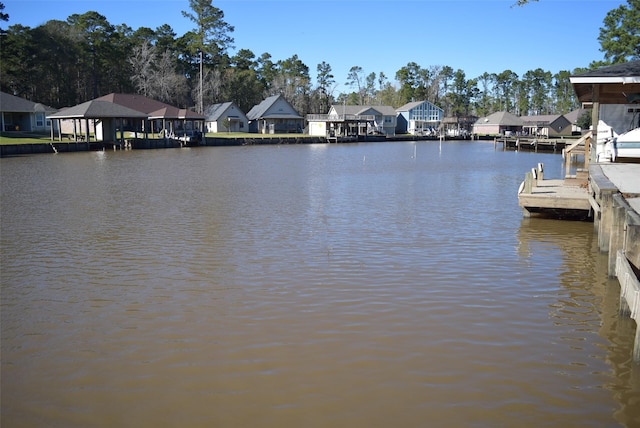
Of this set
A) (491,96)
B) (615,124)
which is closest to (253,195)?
(615,124)

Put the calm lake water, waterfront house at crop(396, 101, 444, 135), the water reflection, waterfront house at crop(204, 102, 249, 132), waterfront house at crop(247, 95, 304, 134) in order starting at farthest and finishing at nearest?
waterfront house at crop(396, 101, 444, 135) → waterfront house at crop(247, 95, 304, 134) → waterfront house at crop(204, 102, 249, 132) → the water reflection → the calm lake water

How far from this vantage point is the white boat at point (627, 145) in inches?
578

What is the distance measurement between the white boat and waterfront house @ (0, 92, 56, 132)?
191ft

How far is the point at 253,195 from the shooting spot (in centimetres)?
2166

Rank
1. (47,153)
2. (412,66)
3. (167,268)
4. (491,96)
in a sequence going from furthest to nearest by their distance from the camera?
(491,96) → (412,66) → (47,153) → (167,268)

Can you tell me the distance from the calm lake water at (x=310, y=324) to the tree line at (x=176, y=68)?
62182 mm

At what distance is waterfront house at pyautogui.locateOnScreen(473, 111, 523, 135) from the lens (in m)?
107

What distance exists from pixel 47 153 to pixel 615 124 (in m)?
44.5

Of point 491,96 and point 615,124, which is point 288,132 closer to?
point 615,124

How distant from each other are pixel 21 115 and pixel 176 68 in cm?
3690

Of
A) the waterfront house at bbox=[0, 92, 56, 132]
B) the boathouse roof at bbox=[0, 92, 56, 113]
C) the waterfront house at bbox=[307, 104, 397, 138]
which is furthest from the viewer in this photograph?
the waterfront house at bbox=[307, 104, 397, 138]

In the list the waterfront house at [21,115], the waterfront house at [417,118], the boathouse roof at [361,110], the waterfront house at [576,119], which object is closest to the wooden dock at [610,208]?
the waterfront house at [21,115]

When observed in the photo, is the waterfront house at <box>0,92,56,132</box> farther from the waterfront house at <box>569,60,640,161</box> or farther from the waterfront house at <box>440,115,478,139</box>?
the waterfront house at <box>440,115,478,139</box>

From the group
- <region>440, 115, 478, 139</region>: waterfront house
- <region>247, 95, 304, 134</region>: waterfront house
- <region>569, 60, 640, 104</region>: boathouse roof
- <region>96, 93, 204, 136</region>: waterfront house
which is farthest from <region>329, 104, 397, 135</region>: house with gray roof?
<region>569, 60, 640, 104</region>: boathouse roof
